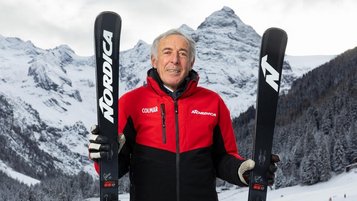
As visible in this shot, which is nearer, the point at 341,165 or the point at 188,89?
the point at 188,89

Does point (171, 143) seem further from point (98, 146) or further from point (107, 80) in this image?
point (107, 80)

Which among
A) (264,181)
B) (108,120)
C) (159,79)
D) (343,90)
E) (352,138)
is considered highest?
(343,90)

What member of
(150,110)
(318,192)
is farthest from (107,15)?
(318,192)

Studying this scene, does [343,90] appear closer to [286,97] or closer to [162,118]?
[286,97]

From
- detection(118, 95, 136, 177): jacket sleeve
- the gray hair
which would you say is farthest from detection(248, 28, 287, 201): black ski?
detection(118, 95, 136, 177): jacket sleeve

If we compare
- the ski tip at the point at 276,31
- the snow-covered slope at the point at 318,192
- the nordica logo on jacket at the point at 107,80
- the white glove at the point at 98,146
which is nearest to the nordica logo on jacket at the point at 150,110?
the nordica logo on jacket at the point at 107,80

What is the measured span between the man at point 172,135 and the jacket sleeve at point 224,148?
12 mm

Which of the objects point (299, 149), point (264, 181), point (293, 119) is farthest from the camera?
point (293, 119)

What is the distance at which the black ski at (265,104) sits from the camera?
523cm

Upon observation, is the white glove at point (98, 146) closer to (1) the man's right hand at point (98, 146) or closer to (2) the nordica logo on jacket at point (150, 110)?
(1) the man's right hand at point (98, 146)

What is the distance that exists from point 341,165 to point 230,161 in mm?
→ 83379

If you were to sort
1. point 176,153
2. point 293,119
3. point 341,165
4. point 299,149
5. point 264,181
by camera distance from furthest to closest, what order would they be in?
point 293,119, point 299,149, point 341,165, point 264,181, point 176,153

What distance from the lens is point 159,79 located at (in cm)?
505

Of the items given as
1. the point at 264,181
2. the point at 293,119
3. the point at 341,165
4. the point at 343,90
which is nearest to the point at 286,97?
the point at 293,119
